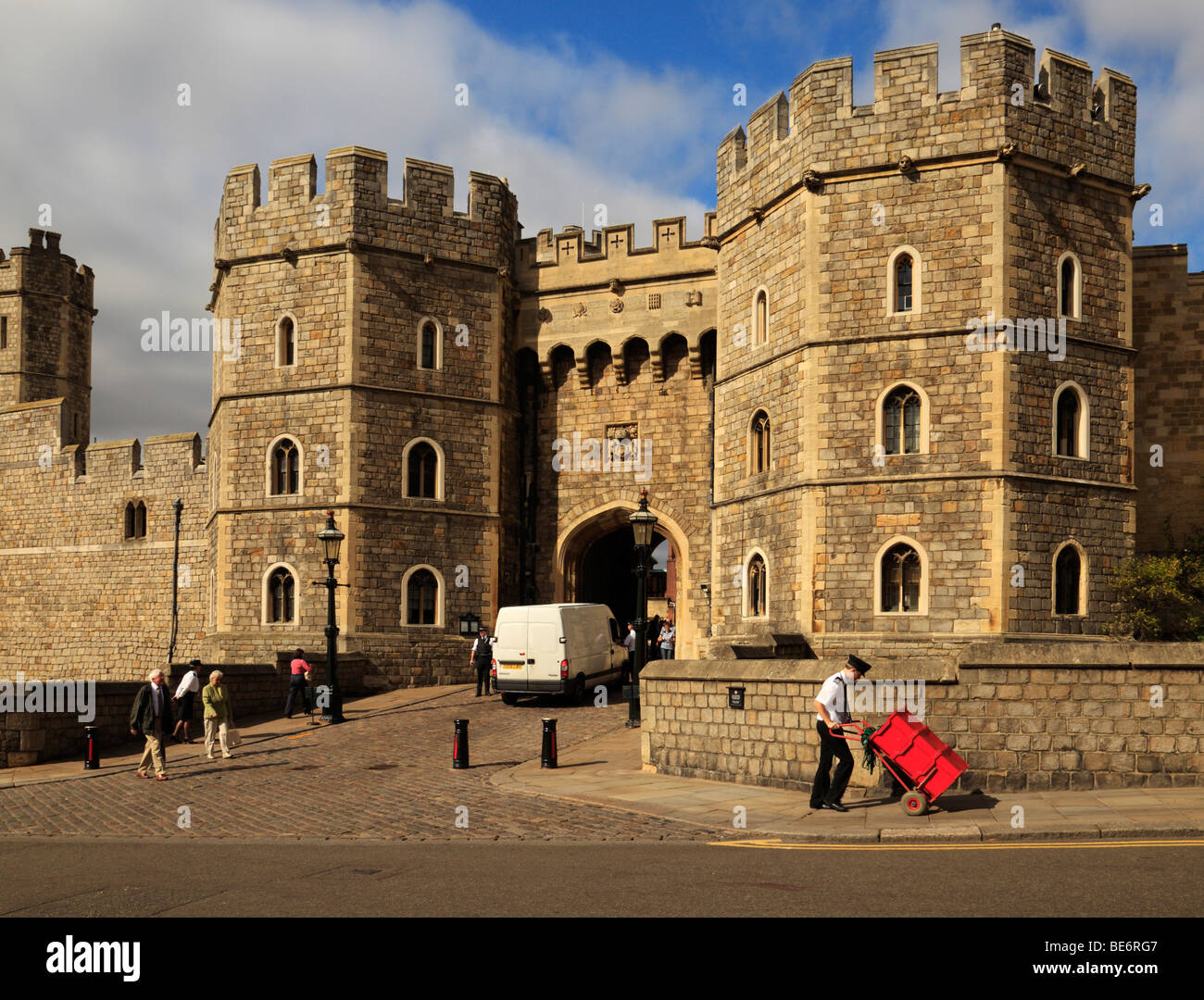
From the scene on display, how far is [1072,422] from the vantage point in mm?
21344

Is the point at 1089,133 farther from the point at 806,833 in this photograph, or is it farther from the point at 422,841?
the point at 422,841

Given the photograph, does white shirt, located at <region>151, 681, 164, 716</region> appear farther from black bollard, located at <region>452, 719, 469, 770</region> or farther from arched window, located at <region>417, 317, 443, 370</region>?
arched window, located at <region>417, 317, 443, 370</region>

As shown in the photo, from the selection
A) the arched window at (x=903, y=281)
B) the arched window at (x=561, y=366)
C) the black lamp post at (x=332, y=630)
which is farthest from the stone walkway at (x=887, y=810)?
the arched window at (x=561, y=366)

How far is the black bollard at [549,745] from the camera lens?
1560cm

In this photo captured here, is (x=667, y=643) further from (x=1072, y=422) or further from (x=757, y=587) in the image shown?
(x=1072, y=422)

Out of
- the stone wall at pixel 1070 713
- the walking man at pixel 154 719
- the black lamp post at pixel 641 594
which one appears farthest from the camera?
the black lamp post at pixel 641 594

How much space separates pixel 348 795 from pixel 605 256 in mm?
17952

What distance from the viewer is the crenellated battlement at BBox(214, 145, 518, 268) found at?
2634cm

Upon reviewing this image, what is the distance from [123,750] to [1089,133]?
808 inches

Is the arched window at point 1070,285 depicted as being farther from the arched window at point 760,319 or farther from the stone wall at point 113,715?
the stone wall at point 113,715

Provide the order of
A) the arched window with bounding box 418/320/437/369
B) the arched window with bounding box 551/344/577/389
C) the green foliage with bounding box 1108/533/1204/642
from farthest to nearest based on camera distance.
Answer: the arched window with bounding box 551/344/577/389 < the arched window with bounding box 418/320/437/369 < the green foliage with bounding box 1108/533/1204/642

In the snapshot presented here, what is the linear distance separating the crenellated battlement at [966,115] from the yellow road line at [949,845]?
14199mm

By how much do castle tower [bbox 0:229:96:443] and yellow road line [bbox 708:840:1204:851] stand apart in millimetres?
36358

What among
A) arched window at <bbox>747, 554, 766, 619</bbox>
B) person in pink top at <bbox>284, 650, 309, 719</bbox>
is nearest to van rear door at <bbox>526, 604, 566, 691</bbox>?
arched window at <bbox>747, 554, 766, 619</bbox>
